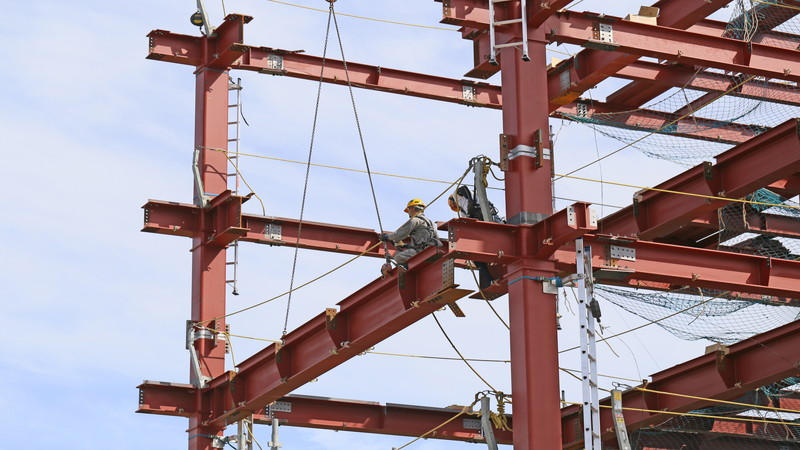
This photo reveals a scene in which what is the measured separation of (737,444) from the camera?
26.4m

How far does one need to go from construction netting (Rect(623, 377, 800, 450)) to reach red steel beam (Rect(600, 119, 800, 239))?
4.25m

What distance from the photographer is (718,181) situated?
21.1m

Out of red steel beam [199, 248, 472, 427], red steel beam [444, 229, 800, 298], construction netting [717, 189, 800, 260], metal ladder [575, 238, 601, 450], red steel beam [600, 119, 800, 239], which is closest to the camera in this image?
metal ladder [575, 238, 601, 450]

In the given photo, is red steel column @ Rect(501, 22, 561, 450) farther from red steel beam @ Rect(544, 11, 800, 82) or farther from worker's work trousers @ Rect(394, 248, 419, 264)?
worker's work trousers @ Rect(394, 248, 419, 264)

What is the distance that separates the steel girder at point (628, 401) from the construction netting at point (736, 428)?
0.42 metres

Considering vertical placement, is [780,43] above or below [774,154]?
above

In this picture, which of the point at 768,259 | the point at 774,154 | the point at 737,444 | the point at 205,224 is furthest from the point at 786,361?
the point at 205,224

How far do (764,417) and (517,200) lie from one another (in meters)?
8.39

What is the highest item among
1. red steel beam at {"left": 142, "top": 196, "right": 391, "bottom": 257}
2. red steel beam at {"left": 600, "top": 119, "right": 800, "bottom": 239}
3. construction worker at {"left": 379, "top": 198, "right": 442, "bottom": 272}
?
red steel beam at {"left": 142, "top": 196, "right": 391, "bottom": 257}

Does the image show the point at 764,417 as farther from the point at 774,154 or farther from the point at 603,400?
the point at 774,154

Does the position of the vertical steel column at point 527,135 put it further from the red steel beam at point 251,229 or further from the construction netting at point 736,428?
the red steel beam at point 251,229

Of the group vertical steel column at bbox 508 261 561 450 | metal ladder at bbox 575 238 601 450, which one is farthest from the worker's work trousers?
metal ladder at bbox 575 238 601 450

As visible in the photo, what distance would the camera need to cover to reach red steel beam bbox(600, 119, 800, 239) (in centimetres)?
2012

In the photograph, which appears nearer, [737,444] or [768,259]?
[768,259]
